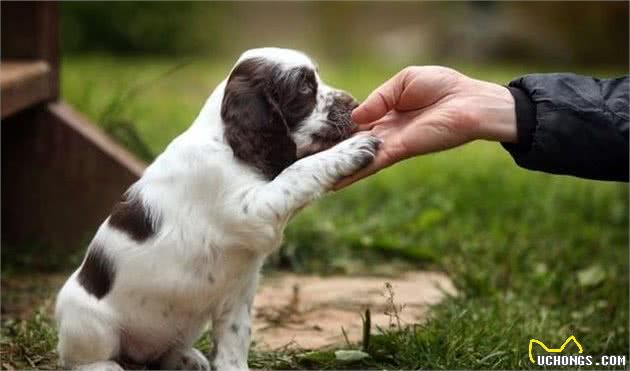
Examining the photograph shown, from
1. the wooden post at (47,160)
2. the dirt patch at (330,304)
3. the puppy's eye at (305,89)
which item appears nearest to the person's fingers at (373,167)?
the puppy's eye at (305,89)

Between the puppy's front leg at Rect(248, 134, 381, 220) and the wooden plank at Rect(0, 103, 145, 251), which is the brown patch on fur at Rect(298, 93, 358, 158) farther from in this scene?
the wooden plank at Rect(0, 103, 145, 251)

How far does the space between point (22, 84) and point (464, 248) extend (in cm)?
272

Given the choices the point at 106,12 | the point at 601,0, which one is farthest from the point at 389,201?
the point at 601,0

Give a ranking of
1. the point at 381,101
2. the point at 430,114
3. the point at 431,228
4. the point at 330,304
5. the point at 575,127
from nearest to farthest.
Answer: the point at 575,127, the point at 430,114, the point at 381,101, the point at 330,304, the point at 431,228

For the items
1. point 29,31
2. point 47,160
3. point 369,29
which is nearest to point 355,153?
point 47,160

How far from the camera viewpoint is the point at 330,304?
5477 mm

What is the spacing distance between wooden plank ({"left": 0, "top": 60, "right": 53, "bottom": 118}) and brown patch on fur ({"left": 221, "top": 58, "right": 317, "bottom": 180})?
5.99ft

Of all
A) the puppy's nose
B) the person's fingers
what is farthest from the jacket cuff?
the puppy's nose

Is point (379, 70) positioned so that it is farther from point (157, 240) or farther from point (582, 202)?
point (157, 240)

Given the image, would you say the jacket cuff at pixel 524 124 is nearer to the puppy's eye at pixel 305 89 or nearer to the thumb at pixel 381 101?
the thumb at pixel 381 101

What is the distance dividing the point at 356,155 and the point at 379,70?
1137 centimetres

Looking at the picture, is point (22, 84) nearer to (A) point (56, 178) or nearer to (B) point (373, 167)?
(A) point (56, 178)

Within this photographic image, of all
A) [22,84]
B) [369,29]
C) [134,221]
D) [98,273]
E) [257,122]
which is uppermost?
[257,122]

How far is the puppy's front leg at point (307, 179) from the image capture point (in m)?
3.74
